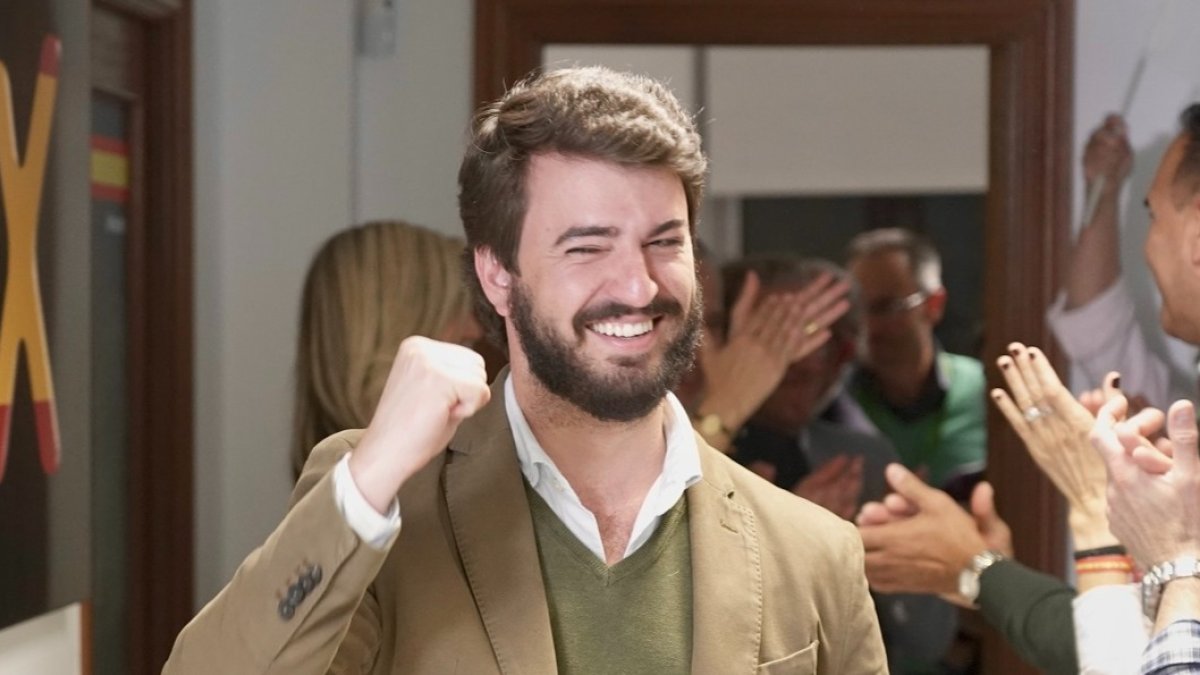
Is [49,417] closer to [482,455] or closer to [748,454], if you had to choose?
[482,455]

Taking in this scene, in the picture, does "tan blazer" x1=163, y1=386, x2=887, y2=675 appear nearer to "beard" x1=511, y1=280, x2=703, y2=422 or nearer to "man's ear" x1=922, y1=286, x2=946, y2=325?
"beard" x1=511, y1=280, x2=703, y2=422

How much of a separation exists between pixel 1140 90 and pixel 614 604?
2018 millimetres

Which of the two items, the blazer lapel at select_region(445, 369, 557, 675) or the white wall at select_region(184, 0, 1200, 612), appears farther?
the white wall at select_region(184, 0, 1200, 612)

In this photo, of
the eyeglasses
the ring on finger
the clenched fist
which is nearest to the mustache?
the clenched fist

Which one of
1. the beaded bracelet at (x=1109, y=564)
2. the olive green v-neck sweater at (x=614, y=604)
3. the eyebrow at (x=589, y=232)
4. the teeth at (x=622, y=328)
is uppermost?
the eyebrow at (x=589, y=232)

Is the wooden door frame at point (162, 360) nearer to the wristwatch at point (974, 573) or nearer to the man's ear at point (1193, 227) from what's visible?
the wristwatch at point (974, 573)

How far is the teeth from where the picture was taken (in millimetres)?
1761

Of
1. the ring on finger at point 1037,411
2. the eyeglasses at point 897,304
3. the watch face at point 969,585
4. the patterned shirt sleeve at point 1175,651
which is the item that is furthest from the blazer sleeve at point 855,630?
the eyeglasses at point 897,304

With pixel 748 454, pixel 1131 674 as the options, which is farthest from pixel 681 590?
pixel 748 454

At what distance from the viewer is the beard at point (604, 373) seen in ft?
5.77

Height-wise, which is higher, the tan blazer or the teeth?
the teeth

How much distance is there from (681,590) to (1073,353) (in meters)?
1.78

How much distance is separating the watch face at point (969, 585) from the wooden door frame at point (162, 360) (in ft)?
4.74

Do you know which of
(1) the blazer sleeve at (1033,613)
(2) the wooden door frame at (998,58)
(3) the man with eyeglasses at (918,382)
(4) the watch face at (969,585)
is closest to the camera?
(1) the blazer sleeve at (1033,613)
